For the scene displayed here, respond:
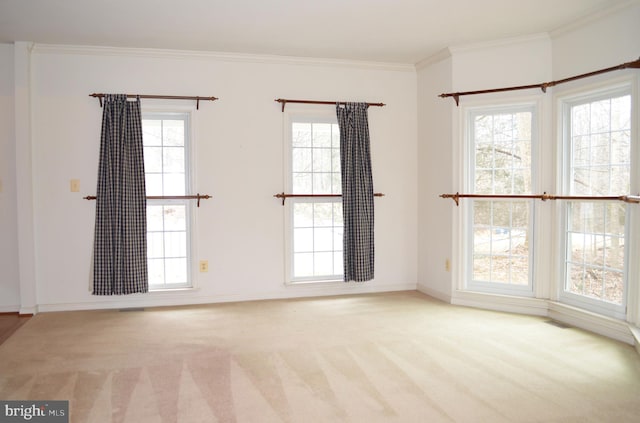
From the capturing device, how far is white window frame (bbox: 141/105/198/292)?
4.46 m

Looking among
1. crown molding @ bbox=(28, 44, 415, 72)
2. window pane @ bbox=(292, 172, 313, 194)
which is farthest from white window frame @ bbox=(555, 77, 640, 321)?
window pane @ bbox=(292, 172, 313, 194)

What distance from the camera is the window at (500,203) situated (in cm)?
419

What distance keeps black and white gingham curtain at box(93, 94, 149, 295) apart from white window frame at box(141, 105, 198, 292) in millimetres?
225

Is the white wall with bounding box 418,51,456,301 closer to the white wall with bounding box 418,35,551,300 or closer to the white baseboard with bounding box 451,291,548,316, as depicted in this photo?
the white wall with bounding box 418,35,551,300

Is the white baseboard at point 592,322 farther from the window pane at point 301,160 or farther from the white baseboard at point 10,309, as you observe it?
the white baseboard at point 10,309

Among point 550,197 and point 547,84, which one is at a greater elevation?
point 547,84

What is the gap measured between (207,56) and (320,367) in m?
3.13

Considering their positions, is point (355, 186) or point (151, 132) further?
point (355, 186)

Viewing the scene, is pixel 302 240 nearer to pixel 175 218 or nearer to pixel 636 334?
pixel 175 218

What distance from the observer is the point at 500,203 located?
→ 14.1 feet

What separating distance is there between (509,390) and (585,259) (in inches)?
68.8

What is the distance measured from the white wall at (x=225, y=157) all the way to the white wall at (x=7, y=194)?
21 cm

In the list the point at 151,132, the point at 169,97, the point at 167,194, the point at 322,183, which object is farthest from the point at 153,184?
the point at 322,183

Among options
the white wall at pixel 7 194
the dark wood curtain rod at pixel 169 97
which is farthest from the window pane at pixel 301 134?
the white wall at pixel 7 194
